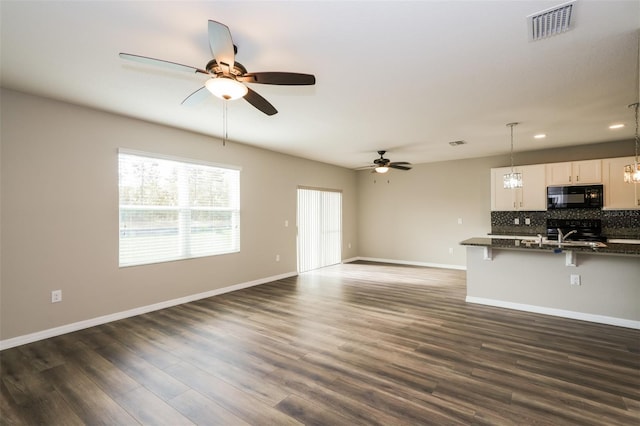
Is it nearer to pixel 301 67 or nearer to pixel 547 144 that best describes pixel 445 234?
pixel 547 144

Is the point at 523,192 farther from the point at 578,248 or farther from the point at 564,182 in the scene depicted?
the point at 578,248

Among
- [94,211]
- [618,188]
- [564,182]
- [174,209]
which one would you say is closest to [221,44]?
[94,211]

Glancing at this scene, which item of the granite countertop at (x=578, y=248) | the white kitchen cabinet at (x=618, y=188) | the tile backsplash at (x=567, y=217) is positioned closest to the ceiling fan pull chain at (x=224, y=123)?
the granite countertop at (x=578, y=248)

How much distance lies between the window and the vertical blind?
74.3 inches

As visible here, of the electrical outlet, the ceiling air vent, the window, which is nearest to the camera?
the ceiling air vent

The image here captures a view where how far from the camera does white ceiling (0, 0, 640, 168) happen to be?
196cm

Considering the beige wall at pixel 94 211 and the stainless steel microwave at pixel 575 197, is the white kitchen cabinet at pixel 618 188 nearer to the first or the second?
the stainless steel microwave at pixel 575 197

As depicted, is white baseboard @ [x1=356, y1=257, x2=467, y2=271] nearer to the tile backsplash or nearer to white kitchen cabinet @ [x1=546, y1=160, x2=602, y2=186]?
the tile backsplash

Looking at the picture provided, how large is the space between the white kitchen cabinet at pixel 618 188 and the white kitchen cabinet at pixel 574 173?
0.34 ft

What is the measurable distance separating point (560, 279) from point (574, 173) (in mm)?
2706

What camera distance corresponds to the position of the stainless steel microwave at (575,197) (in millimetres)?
5297

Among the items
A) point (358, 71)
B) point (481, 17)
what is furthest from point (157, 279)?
point (481, 17)

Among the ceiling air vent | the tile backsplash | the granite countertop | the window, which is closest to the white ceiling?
the ceiling air vent

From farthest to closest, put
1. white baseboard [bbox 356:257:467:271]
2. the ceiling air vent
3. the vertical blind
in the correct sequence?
1. white baseboard [bbox 356:257:467:271]
2. the vertical blind
3. the ceiling air vent
